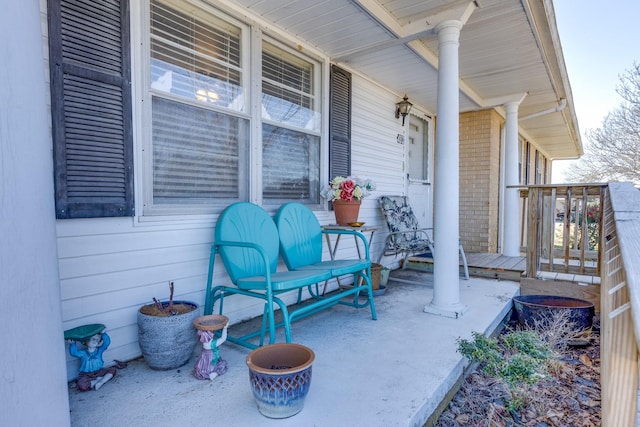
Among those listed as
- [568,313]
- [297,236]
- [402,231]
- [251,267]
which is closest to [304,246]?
[297,236]

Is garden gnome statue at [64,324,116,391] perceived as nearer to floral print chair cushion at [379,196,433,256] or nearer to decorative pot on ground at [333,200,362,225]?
decorative pot on ground at [333,200,362,225]

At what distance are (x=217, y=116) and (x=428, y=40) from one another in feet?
6.89

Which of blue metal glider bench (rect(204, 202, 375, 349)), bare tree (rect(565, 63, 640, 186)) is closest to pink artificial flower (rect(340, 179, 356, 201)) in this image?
blue metal glider bench (rect(204, 202, 375, 349))

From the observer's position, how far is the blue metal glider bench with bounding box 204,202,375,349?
6.90ft

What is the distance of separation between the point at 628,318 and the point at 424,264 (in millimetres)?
3955

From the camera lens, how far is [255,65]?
2809mm

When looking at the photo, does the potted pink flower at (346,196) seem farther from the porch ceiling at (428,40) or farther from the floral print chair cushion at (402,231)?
the porch ceiling at (428,40)

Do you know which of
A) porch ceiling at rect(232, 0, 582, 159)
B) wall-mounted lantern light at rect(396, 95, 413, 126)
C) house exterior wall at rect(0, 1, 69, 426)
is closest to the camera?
house exterior wall at rect(0, 1, 69, 426)

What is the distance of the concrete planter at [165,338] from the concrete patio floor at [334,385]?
0.07m

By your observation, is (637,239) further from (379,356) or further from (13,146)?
(13,146)

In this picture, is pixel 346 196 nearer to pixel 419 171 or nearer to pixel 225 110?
pixel 225 110

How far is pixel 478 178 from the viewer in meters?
5.68

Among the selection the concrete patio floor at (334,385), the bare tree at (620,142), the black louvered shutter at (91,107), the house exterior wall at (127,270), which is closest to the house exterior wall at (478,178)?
the concrete patio floor at (334,385)

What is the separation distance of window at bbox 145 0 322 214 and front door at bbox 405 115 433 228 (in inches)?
96.8
